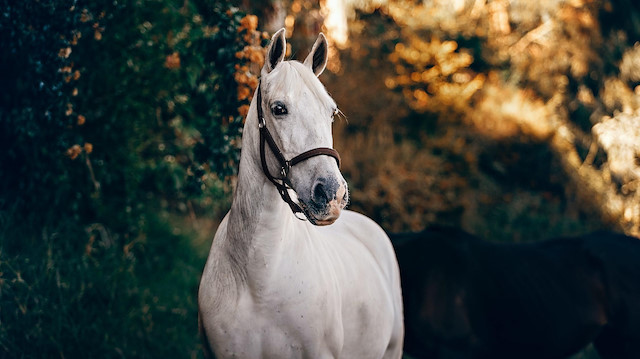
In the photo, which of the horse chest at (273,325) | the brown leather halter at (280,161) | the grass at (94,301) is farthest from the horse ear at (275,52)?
the grass at (94,301)

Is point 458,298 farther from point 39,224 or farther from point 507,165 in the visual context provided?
point 507,165

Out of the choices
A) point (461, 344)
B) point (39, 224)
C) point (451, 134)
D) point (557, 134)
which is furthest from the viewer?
point (557, 134)

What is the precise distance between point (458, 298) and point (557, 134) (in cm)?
853

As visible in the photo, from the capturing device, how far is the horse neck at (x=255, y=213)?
8.12 feet

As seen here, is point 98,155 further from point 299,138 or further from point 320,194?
point 320,194

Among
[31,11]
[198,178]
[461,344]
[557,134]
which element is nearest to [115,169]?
[198,178]

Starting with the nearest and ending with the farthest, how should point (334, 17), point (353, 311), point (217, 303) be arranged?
point (217, 303) < point (353, 311) < point (334, 17)

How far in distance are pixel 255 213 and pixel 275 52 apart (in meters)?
0.72

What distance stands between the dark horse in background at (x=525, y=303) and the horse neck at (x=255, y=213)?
1.90m

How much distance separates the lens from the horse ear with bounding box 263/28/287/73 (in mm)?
2449

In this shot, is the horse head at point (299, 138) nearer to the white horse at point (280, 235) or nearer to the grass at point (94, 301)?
the white horse at point (280, 235)

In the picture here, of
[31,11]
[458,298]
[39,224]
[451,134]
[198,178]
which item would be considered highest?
[31,11]

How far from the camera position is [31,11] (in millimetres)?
4008

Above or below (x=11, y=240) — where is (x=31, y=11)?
above
